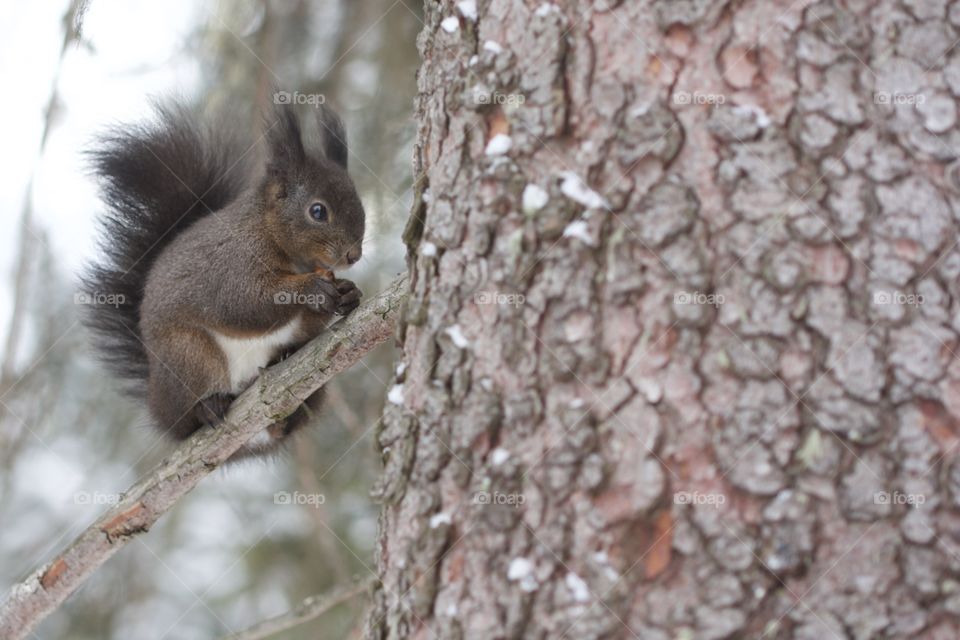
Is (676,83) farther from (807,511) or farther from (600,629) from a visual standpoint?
(600,629)

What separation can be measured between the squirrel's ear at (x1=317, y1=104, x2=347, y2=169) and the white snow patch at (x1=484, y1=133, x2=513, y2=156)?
1.61 meters

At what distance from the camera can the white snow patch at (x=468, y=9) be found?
1.35 metres

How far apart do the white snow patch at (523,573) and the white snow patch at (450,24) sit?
76 centimetres

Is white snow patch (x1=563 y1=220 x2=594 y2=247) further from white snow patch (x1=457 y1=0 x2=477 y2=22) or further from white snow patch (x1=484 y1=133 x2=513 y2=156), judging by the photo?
white snow patch (x1=457 y1=0 x2=477 y2=22)

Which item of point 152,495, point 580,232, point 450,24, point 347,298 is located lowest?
point 152,495

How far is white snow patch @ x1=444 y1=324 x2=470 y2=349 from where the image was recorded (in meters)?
1.25

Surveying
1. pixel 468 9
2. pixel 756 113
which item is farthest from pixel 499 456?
pixel 468 9

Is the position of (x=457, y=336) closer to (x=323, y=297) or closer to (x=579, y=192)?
(x=579, y=192)

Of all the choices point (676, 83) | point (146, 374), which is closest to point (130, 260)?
point (146, 374)

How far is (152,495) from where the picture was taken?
7.29 feet

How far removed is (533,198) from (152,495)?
55.7 inches

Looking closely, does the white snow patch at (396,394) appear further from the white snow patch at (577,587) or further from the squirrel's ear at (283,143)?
the squirrel's ear at (283,143)

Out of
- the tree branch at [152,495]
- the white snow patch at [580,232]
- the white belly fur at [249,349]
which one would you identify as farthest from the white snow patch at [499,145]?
the white belly fur at [249,349]

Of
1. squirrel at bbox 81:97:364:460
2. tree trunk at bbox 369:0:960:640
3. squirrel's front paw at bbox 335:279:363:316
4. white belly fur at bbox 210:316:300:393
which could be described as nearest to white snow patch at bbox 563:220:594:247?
tree trunk at bbox 369:0:960:640
